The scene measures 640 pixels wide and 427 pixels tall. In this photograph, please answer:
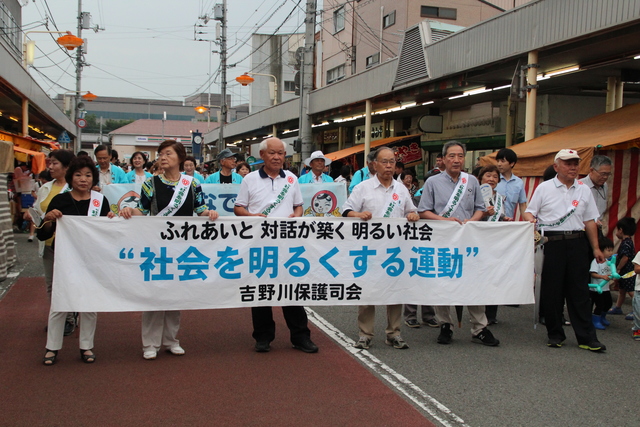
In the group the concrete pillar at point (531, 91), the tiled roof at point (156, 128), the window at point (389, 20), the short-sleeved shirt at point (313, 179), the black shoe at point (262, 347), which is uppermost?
the tiled roof at point (156, 128)

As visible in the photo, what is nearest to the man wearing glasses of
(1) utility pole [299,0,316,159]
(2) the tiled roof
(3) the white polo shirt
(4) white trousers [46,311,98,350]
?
(3) the white polo shirt

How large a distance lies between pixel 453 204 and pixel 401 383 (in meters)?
2.00

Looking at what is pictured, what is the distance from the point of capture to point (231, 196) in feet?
35.0

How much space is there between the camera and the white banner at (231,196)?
9984 millimetres

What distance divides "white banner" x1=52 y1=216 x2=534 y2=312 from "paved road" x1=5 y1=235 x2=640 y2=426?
514mm

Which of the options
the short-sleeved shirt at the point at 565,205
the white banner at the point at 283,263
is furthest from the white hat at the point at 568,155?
the white banner at the point at 283,263

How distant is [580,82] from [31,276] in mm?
12580

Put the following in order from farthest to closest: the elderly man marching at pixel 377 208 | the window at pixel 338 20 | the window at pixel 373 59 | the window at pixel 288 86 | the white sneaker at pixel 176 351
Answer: the window at pixel 288 86
the window at pixel 338 20
the window at pixel 373 59
the elderly man marching at pixel 377 208
the white sneaker at pixel 176 351

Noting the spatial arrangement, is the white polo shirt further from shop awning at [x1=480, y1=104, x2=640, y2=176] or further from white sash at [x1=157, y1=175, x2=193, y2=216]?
shop awning at [x1=480, y1=104, x2=640, y2=176]

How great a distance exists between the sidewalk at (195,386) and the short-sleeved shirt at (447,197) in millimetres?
1704

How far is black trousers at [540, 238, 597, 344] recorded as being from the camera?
20.3 feet

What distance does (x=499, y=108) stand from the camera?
704 inches

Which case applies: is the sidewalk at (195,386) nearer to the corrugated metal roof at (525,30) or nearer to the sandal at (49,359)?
the sandal at (49,359)

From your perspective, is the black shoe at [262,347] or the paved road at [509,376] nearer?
the paved road at [509,376]
